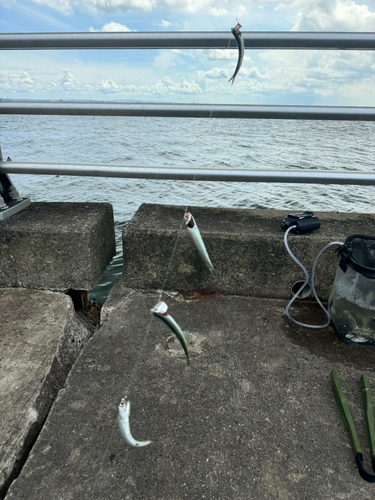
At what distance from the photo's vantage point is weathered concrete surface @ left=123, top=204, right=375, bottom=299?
249cm

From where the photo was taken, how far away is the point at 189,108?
7.66ft

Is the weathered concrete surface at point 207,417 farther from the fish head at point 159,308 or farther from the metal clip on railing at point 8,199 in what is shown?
the metal clip on railing at point 8,199

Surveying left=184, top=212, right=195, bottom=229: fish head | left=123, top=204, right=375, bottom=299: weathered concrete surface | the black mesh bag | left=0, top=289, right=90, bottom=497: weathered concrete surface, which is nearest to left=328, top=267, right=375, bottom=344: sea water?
the black mesh bag

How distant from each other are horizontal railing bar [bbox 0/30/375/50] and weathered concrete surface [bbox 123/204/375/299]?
124 centimetres

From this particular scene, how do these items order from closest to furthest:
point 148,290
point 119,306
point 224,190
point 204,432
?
point 204,432
point 119,306
point 148,290
point 224,190

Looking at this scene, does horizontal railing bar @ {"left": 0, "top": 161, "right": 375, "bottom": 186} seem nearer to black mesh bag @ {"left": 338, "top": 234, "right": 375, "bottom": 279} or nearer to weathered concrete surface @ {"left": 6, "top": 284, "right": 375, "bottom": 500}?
black mesh bag @ {"left": 338, "top": 234, "right": 375, "bottom": 279}

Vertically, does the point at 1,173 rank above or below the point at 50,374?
above

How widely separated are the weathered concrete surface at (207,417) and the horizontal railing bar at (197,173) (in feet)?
3.37

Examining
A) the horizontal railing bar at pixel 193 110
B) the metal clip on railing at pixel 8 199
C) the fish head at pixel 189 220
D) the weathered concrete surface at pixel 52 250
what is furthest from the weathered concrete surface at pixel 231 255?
the fish head at pixel 189 220

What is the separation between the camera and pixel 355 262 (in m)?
1.97

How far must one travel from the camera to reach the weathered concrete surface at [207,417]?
140cm

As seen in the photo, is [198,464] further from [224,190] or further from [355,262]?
[224,190]

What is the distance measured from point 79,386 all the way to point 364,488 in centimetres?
145

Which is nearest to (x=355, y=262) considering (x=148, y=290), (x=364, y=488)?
(x=364, y=488)
